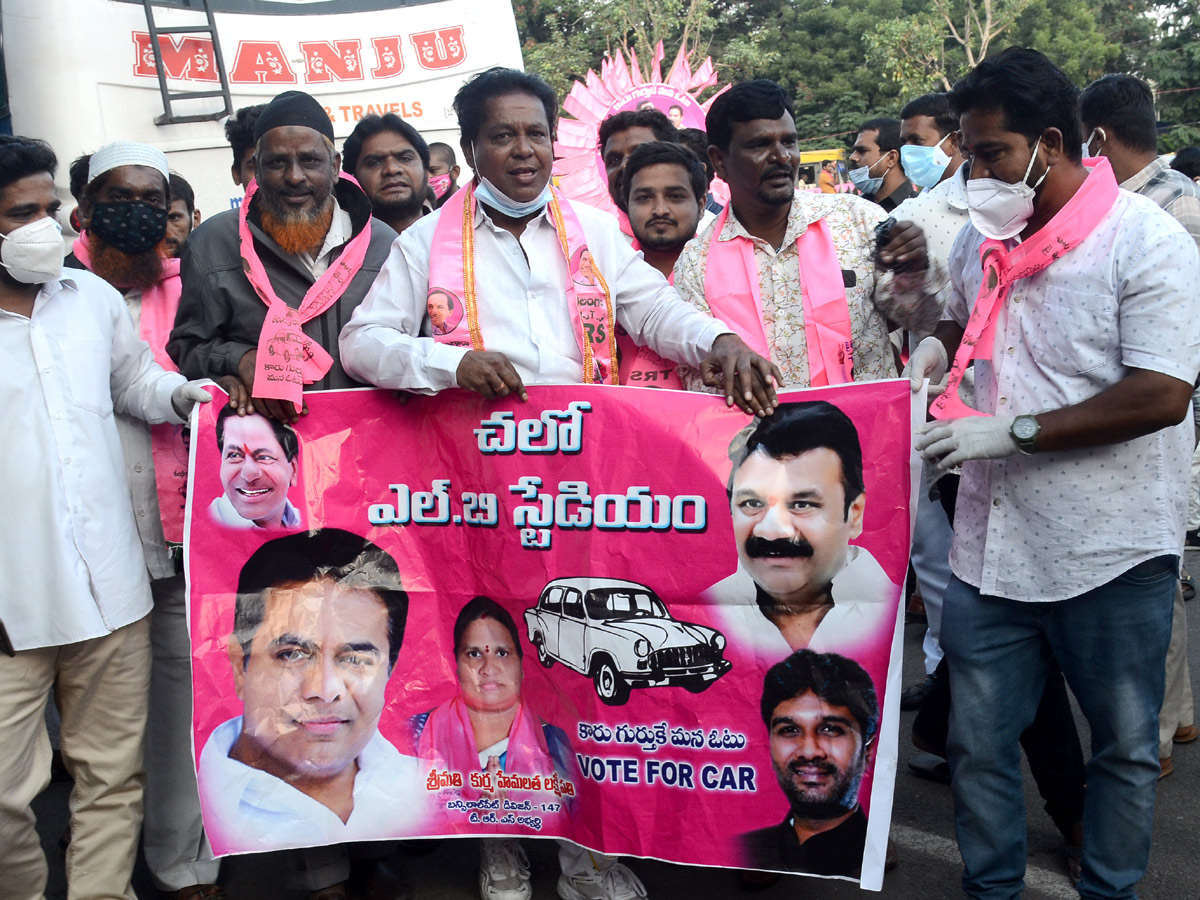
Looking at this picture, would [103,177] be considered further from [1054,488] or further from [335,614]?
[1054,488]

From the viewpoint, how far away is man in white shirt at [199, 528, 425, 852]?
10.8 ft

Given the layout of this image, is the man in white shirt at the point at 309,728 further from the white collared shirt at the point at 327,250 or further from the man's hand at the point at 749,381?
the man's hand at the point at 749,381

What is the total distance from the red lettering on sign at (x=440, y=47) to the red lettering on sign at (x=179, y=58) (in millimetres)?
1614

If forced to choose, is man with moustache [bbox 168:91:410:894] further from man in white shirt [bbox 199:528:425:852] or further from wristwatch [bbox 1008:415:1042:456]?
wristwatch [bbox 1008:415:1042:456]

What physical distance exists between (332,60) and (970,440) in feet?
24.2

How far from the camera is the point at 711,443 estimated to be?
10.0 feet

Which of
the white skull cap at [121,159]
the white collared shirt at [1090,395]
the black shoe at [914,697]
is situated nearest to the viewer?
the white collared shirt at [1090,395]

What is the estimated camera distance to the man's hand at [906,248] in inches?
123

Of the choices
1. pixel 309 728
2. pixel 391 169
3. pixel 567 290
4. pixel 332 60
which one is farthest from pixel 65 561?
pixel 332 60

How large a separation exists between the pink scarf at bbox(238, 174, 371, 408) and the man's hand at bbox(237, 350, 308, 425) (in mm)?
28

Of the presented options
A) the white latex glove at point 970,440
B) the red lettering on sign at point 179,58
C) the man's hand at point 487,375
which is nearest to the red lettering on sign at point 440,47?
the red lettering on sign at point 179,58

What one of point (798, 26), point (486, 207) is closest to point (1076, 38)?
point (798, 26)

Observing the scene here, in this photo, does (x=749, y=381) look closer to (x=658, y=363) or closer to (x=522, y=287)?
(x=658, y=363)

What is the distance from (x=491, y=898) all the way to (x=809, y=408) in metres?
1.72
